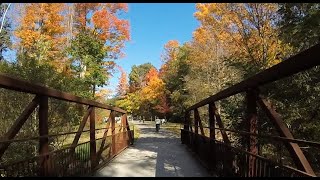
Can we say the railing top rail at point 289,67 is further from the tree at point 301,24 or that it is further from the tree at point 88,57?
the tree at point 88,57

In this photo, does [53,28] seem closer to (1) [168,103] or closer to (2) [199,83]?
(2) [199,83]

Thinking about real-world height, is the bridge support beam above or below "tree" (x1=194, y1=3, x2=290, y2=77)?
below

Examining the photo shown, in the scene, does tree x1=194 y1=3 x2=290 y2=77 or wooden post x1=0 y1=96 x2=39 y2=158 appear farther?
tree x1=194 y1=3 x2=290 y2=77

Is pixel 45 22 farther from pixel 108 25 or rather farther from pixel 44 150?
pixel 44 150

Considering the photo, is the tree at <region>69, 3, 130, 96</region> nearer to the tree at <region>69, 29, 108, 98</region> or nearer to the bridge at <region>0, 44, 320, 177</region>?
the tree at <region>69, 29, 108, 98</region>

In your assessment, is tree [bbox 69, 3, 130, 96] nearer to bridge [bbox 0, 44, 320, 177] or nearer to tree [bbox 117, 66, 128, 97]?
bridge [bbox 0, 44, 320, 177]

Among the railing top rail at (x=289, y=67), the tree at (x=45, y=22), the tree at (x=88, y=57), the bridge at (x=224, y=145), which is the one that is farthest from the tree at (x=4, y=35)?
the railing top rail at (x=289, y=67)

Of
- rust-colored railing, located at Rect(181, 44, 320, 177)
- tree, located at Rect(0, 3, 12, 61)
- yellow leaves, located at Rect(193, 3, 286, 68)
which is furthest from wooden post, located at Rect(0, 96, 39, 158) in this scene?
tree, located at Rect(0, 3, 12, 61)

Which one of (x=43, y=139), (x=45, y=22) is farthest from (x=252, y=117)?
(x=45, y=22)

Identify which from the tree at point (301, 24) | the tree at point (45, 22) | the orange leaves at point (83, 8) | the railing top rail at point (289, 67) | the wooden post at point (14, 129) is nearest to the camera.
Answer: the railing top rail at point (289, 67)

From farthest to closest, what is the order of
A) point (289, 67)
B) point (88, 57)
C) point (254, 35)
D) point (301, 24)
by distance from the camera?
point (88, 57) → point (254, 35) → point (301, 24) → point (289, 67)

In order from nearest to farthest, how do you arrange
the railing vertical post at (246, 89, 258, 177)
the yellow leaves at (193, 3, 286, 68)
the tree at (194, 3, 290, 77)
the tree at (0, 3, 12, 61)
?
the railing vertical post at (246, 89, 258, 177) → the tree at (194, 3, 290, 77) → the yellow leaves at (193, 3, 286, 68) → the tree at (0, 3, 12, 61)

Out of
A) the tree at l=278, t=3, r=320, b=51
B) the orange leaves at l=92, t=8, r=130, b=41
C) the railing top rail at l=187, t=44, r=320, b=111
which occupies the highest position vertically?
the orange leaves at l=92, t=8, r=130, b=41

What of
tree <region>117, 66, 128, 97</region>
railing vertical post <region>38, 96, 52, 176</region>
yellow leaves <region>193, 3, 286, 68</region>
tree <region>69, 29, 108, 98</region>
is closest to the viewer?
railing vertical post <region>38, 96, 52, 176</region>
